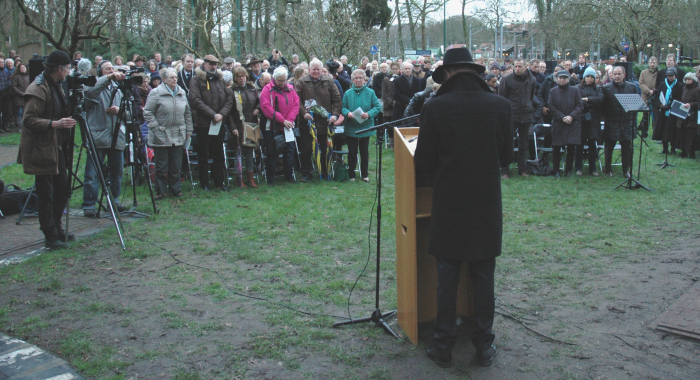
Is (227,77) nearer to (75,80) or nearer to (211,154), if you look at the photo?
(211,154)

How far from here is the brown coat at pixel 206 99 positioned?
9.86 m

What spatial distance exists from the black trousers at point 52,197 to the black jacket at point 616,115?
9644 mm

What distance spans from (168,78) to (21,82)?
39.0 feet

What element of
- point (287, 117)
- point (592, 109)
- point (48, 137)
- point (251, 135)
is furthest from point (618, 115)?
point (48, 137)

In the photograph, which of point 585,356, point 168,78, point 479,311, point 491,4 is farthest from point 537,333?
point 491,4

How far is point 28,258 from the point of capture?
661cm

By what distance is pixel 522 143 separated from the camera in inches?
448

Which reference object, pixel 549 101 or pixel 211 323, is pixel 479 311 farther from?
pixel 549 101

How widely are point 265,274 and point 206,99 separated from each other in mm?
4886

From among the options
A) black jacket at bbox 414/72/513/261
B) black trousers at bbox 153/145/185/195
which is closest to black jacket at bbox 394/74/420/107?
black trousers at bbox 153/145/185/195

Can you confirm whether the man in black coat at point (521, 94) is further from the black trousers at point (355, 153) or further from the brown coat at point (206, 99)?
the brown coat at point (206, 99)

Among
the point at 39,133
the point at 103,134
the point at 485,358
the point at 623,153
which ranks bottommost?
the point at 485,358

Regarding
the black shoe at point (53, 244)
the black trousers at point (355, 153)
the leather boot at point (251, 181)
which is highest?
the black trousers at point (355, 153)

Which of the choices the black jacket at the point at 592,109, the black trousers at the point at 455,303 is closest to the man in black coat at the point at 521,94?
the black jacket at the point at 592,109
